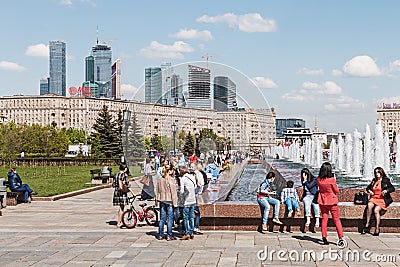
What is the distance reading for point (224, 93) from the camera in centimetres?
1312

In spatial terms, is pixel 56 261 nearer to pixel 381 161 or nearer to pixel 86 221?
pixel 86 221

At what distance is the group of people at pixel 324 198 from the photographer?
11.0 metres

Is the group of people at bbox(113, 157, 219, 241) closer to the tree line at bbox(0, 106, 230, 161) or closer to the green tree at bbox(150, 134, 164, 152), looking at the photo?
the tree line at bbox(0, 106, 230, 161)

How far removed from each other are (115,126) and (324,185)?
57.4 meters

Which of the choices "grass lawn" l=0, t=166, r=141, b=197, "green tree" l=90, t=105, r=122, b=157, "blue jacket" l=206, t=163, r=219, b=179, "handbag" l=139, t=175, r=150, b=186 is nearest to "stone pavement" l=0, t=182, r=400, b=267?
"handbag" l=139, t=175, r=150, b=186

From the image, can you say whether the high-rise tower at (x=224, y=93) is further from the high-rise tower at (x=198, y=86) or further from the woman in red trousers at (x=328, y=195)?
the woman in red trousers at (x=328, y=195)

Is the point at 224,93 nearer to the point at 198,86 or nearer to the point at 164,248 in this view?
the point at 198,86

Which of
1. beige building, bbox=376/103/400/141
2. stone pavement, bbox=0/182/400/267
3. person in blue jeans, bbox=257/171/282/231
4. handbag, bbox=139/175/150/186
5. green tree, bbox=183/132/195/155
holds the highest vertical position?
beige building, bbox=376/103/400/141

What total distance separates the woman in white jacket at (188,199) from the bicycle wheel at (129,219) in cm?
198

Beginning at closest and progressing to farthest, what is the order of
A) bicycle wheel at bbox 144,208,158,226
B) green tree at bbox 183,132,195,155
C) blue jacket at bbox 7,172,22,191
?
green tree at bbox 183,132,195,155 → bicycle wheel at bbox 144,208,158,226 → blue jacket at bbox 7,172,22,191

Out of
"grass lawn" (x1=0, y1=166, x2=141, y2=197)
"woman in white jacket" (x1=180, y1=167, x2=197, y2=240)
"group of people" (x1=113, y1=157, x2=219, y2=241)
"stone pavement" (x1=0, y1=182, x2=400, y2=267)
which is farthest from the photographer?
"grass lawn" (x1=0, y1=166, x2=141, y2=197)

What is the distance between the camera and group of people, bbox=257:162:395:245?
10961 mm

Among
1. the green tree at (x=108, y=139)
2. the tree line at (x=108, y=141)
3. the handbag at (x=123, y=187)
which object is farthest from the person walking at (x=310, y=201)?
the green tree at (x=108, y=139)

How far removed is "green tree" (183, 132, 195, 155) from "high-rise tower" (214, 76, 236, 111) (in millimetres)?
940
